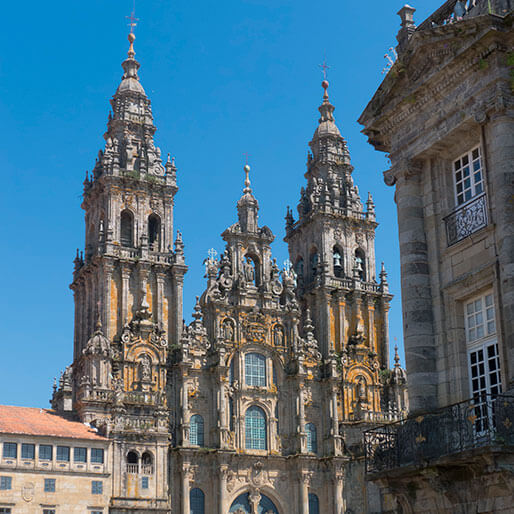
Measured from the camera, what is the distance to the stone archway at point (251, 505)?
175ft

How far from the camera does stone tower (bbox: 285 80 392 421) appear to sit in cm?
5938

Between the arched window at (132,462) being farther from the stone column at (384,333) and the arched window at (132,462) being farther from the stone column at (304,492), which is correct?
the stone column at (384,333)

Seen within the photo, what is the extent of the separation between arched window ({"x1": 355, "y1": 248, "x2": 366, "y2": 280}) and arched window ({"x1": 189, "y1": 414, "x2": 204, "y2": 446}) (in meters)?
15.6

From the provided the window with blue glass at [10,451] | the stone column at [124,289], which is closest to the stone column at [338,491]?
the stone column at [124,289]

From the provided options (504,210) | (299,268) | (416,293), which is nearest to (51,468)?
(299,268)

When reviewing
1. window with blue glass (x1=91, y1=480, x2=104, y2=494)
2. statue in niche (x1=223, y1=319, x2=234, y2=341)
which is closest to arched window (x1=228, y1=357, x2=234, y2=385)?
statue in niche (x1=223, y1=319, x2=234, y2=341)

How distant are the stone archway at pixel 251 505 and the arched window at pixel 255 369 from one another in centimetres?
663

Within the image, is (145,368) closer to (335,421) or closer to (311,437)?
(311,437)

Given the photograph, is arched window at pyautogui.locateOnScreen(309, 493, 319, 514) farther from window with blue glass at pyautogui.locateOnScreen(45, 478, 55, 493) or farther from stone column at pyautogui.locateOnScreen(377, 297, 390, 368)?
window with blue glass at pyautogui.locateOnScreen(45, 478, 55, 493)

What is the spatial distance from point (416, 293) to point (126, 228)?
39.9 m

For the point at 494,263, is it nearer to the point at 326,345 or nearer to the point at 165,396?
the point at 165,396

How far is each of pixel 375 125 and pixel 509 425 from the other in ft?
27.1

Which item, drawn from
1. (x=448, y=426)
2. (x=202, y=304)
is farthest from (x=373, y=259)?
(x=448, y=426)

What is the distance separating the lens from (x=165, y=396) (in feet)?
174
